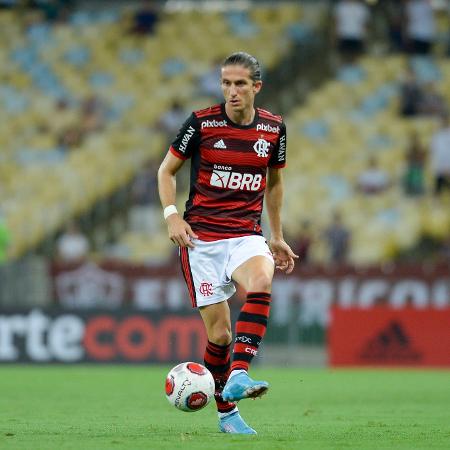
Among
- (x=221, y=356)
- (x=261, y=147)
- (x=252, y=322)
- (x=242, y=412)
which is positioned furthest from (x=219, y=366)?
(x=242, y=412)

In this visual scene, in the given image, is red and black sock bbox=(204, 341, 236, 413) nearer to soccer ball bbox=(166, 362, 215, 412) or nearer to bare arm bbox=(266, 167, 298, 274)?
soccer ball bbox=(166, 362, 215, 412)

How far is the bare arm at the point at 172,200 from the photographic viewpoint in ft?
25.3

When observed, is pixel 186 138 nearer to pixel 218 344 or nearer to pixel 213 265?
pixel 213 265

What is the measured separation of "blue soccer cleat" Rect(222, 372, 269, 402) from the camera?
691 centimetres

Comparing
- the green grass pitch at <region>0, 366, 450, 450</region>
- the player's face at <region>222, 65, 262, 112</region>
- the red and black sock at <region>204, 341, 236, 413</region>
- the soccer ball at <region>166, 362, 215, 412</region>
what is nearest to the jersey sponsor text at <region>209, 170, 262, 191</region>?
the player's face at <region>222, 65, 262, 112</region>

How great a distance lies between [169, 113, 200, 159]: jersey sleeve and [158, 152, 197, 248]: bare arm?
5 centimetres

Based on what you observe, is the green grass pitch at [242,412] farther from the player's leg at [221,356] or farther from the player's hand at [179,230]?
the player's hand at [179,230]

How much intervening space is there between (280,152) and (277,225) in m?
0.50

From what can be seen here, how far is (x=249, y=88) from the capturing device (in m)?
7.76

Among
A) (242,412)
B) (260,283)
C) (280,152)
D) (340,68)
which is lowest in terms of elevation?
(242,412)

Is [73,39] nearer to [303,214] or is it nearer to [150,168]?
[150,168]

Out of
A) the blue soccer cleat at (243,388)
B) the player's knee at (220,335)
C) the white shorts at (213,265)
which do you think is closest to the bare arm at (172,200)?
the white shorts at (213,265)

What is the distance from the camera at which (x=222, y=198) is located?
7.88 metres

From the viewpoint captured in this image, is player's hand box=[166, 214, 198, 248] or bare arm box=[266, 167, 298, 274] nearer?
player's hand box=[166, 214, 198, 248]
